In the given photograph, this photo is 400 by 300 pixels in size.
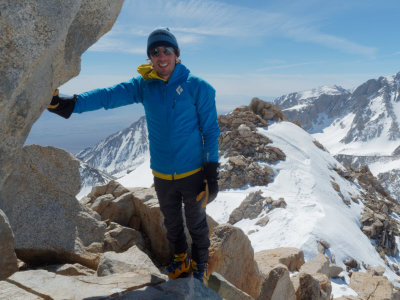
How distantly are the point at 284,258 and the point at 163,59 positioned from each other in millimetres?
8787

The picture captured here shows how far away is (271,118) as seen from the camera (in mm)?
35688

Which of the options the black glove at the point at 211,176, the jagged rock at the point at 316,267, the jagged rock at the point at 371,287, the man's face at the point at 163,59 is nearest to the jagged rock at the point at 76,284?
the black glove at the point at 211,176

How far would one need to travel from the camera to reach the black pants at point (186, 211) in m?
5.15

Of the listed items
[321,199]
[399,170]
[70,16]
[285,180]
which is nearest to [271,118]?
[285,180]

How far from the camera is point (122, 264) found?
5.52 m

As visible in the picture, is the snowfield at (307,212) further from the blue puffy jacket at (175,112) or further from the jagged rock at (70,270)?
the blue puffy jacket at (175,112)

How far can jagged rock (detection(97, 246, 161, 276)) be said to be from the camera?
17.6 feet

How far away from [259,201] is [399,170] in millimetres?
210975

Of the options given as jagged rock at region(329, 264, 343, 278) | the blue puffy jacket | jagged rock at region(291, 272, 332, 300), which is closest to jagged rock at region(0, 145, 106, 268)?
the blue puffy jacket

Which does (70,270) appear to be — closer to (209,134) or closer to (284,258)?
(209,134)

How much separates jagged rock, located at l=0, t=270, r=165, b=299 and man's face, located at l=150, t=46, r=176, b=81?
3277 millimetres

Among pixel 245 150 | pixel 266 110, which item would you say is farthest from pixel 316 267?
pixel 266 110

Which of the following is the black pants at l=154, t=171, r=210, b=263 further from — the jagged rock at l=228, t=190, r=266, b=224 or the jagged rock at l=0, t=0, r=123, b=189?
the jagged rock at l=228, t=190, r=266, b=224

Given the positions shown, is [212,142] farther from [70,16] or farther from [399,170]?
[399,170]
